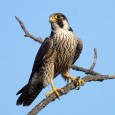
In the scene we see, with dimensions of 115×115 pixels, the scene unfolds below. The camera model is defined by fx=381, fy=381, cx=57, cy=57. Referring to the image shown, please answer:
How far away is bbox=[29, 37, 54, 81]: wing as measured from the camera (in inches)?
265

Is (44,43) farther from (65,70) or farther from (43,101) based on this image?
(43,101)

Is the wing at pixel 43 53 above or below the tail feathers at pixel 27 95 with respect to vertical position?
above

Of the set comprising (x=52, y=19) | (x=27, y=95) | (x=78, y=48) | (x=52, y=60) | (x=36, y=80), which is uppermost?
(x=52, y=19)

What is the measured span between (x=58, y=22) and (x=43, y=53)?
27.7 inches

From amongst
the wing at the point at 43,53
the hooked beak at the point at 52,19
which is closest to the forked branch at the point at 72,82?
the wing at the point at 43,53

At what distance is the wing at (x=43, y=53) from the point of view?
265 inches

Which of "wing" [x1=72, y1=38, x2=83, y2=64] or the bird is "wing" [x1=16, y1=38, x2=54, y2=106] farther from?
"wing" [x1=72, y1=38, x2=83, y2=64]

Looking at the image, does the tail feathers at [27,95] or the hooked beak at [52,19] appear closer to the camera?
the tail feathers at [27,95]

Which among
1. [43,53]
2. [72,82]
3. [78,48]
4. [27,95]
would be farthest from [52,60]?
[72,82]

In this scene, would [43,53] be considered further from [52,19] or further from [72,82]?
[72,82]

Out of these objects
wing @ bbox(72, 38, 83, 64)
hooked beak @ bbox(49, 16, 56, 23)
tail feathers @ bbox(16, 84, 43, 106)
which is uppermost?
hooked beak @ bbox(49, 16, 56, 23)

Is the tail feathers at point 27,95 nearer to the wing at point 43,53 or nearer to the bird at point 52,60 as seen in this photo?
the bird at point 52,60

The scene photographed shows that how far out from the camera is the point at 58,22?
7.11 meters

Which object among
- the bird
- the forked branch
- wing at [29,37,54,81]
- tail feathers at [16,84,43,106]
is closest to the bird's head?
the bird
